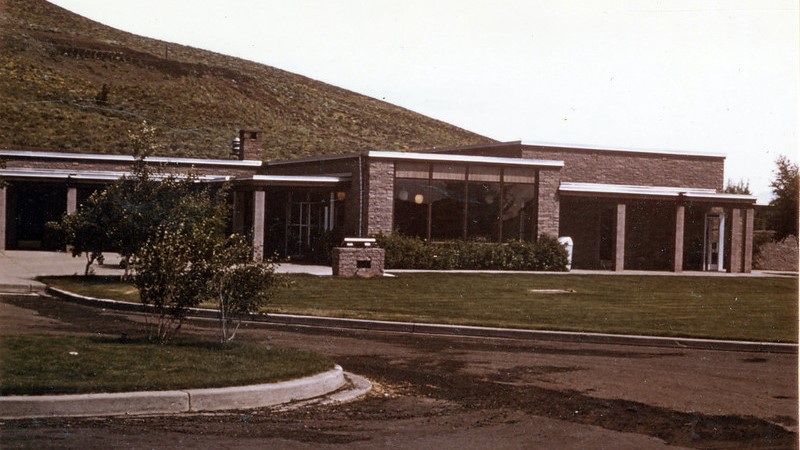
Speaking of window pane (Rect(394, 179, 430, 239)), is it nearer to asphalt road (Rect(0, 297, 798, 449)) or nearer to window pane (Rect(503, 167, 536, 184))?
window pane (Rect(503, 167, 536, 184))

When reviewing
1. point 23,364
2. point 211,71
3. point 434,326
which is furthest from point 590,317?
point 211,71

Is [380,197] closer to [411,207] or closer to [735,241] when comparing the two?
[411,207]

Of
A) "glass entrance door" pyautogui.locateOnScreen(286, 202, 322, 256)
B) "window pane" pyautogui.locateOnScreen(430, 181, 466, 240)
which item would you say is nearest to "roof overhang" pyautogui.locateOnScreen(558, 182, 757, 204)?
"window pane" pyautogui.locateOnScreen(430, 181, 466, 240)

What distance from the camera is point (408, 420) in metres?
9.09

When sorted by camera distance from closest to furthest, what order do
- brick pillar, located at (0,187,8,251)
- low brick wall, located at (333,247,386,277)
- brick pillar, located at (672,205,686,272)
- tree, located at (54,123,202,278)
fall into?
1. tree, located at (54,123,202,278)
2. low brick wall, located at (333,247,386,277)
3. brick pillar, located at (0,187,8,251)
4. brick pillar, located at (672,205,686,272)

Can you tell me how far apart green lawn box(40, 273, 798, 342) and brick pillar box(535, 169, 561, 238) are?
5479 mm

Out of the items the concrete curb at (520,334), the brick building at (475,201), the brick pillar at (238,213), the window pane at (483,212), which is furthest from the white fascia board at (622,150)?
the concrete curb at (520,334)

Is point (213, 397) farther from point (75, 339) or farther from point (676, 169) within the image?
point (676, 169)

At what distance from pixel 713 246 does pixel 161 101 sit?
51.7m

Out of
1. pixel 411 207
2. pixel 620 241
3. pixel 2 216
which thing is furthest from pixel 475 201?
pixel 2 216

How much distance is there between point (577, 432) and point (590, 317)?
1020 cm

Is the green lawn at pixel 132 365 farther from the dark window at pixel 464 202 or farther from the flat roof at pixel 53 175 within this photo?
the flat roof at pixel 53 175

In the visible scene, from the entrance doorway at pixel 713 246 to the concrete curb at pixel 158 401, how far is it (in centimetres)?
3118

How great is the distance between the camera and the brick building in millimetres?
34406
